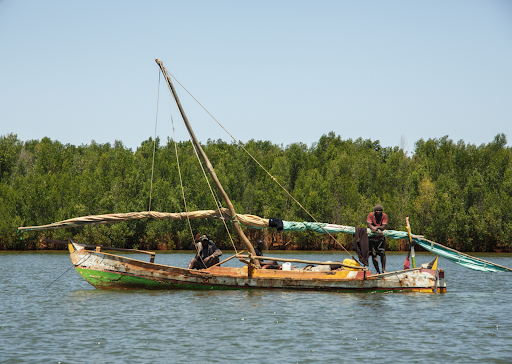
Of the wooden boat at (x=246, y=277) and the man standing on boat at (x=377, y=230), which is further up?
the man standing on boat at (x=377, y=230)

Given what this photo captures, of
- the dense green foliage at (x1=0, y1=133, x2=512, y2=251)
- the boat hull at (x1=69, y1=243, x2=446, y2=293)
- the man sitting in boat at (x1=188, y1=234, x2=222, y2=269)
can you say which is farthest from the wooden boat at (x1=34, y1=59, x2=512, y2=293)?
the dense green foliage at (x1=0, y1=133, x2=512, y2=251)

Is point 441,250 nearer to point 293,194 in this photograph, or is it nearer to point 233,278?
point 233,278

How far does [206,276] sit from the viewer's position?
20.1m

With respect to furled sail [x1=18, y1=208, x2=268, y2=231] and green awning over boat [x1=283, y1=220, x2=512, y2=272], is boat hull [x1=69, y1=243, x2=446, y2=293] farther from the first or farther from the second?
furled sail [x1=18, y1=208, x2=268, y2=231]

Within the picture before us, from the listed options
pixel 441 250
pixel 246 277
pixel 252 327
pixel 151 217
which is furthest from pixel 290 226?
pixel 252 327

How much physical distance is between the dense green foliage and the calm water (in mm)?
42405

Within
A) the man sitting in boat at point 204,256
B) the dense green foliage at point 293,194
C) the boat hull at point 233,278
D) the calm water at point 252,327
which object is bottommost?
the calm water at point 252,327

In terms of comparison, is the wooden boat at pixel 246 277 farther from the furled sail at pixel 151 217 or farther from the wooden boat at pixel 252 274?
the furled sail at pixel 151 217

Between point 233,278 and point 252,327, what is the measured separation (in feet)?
17.9

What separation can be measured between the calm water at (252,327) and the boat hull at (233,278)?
1.16 ft

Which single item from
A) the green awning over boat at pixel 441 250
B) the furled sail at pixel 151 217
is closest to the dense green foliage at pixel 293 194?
the furled sail at pixel 151 217

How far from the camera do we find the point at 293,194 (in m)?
72.4

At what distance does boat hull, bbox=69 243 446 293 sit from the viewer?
19.5m

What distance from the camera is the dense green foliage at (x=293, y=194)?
201ft
